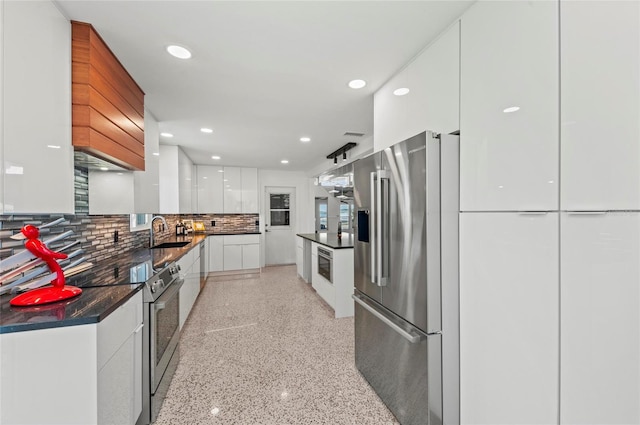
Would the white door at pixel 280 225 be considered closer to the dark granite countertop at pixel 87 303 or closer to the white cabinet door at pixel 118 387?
the dark granite countertop at pixel 87 303

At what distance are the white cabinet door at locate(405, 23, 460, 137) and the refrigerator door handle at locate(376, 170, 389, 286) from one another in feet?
1.41

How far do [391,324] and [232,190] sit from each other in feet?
17.3

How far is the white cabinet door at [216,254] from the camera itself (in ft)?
18.0

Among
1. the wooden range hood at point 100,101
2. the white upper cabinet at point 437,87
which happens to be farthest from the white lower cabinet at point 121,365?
the white upper cabinet at point 437,87

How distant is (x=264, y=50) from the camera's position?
1.79 m

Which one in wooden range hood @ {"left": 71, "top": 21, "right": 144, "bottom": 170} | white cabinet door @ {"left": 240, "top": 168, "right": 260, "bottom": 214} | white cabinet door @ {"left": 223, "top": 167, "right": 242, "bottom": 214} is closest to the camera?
wooden range hood @ {"left": 71, "top": 21, "right": 144, "bottom": 170}

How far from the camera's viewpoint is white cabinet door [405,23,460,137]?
1.52 metres

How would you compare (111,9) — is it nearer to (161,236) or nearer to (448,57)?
(448,57)

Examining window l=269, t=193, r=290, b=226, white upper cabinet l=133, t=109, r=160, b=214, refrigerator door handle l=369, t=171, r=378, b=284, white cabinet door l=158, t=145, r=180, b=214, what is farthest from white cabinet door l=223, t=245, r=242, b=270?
refrigerator door handle l=369, t=171, r=378, b=284
